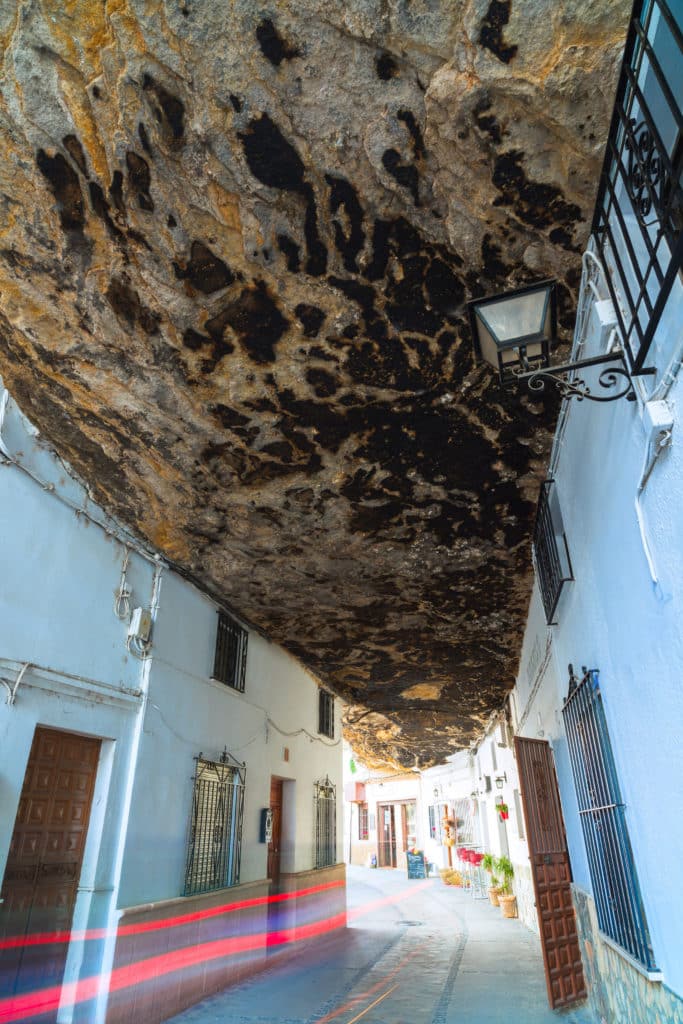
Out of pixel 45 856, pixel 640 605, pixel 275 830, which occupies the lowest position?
pixel 45 856

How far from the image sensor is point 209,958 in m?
5.92

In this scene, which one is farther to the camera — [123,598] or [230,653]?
[230,653]

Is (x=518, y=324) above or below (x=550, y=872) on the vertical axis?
above

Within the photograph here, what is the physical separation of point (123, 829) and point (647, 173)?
5.60 m

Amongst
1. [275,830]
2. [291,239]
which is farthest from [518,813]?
[291,239]

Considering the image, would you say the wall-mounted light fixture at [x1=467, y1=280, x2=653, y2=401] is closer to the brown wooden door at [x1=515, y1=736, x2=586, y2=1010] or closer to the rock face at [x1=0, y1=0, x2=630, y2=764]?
the rock face at [x1=0, y1=0, x2=630, y2=764]

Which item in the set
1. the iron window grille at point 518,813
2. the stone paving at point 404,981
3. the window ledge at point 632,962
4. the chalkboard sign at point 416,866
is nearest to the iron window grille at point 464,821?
the chalkboard sign at point 416,866

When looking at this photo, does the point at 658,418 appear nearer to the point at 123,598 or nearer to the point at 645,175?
the point at 645,175

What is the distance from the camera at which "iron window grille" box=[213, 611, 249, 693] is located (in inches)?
277

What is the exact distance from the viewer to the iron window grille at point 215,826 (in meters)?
5.99

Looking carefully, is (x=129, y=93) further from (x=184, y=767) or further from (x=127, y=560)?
(x=184, y=767)

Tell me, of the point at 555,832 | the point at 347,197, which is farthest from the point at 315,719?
the point at 347,197

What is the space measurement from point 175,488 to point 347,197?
2902 millimetres

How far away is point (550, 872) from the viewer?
5234 mm
